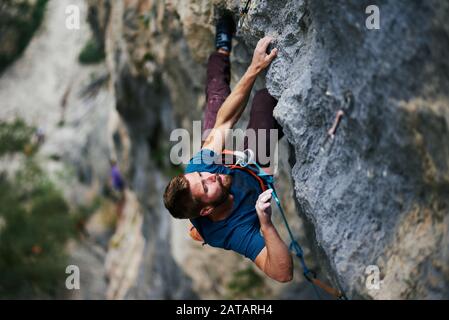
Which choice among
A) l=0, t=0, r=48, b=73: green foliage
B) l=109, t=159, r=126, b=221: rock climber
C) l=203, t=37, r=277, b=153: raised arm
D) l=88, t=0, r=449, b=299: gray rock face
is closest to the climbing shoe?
l=203, t=37, r=277, b=153: raised arm

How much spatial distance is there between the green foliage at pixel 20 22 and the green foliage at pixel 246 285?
Result: 22.2 m

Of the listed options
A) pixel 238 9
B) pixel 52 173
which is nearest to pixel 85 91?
→ pixel 52 173

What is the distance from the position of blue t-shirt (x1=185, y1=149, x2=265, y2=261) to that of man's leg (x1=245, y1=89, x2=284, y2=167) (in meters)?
0.19

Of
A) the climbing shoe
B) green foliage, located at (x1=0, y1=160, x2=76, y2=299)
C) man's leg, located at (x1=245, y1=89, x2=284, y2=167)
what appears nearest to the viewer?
man's leg, located at (x1=245, y1=89, x2=284, y2=167)

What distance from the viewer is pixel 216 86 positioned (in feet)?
13.3

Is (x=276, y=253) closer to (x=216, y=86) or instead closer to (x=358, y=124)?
(x=358, y=124)

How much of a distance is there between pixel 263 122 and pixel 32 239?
12.3 m

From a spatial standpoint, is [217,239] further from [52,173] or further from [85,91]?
[85,91]


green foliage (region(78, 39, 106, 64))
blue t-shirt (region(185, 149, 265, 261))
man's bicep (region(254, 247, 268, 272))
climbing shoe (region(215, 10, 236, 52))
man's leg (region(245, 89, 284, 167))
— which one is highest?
green foliage (region(78, 39, 106, 64))

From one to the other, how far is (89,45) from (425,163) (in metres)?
23.3

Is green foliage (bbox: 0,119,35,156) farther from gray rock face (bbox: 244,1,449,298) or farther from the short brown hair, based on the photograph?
gray rock face (bbox: 244,1,449,298)

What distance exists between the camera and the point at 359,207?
2625 millimetres

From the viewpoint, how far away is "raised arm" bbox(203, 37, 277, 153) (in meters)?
3.46

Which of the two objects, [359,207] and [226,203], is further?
[226,203]
